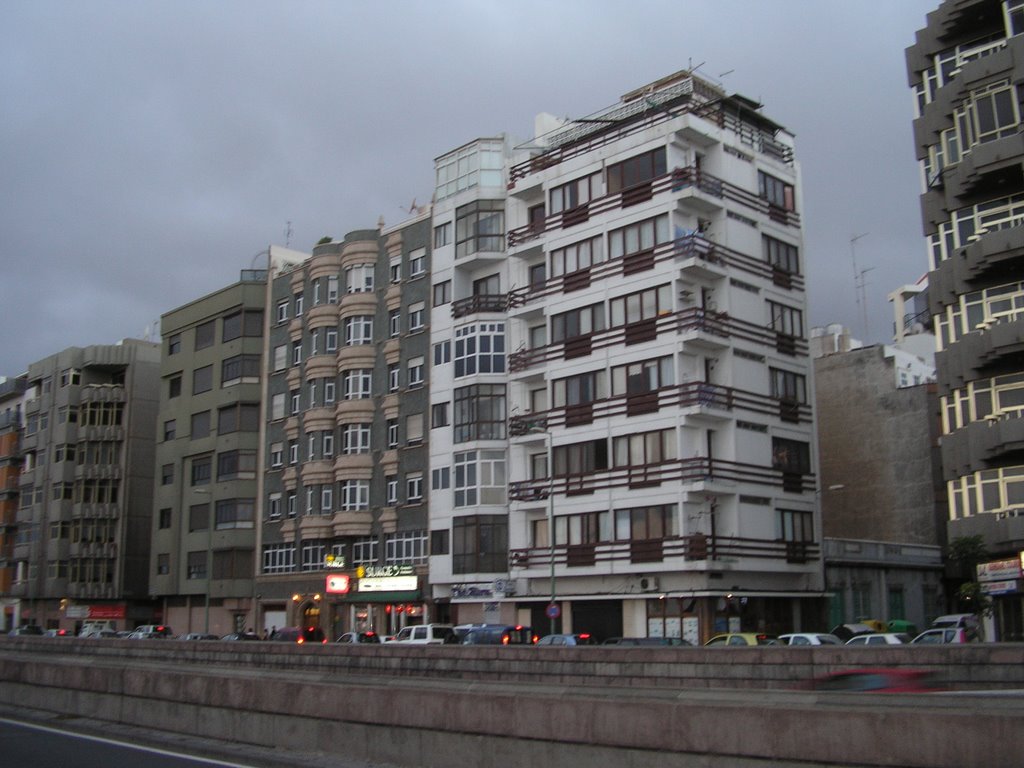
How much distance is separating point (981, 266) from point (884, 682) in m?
28.4

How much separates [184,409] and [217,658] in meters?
42.2

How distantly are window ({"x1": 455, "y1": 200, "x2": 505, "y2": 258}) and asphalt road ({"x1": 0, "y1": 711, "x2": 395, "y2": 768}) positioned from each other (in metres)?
40.5

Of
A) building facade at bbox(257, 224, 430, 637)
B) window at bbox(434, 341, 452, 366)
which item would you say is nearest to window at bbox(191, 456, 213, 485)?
building facade at bbox(257, 224, 430, 637)

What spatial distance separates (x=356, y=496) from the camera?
66.1 m

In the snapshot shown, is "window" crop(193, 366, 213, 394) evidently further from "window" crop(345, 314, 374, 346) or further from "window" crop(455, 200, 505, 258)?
"window" crop(455, 200, 505, 258)

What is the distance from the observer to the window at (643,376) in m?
51.1

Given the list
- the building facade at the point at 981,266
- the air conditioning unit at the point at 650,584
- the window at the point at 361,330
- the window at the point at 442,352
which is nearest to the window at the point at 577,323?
the window at the point at 442,352

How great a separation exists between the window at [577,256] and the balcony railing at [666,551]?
45.6 feet

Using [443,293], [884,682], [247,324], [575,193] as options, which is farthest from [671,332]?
[247,324]

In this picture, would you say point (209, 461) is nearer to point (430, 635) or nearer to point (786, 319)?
point (430, 635)

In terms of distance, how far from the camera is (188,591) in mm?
79000

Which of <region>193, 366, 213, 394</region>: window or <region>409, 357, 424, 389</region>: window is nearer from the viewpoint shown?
<region>409, 357, 424, 389</region>: window

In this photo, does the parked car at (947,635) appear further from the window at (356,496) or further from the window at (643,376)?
the window at (356,496)

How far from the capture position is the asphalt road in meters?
18.0
